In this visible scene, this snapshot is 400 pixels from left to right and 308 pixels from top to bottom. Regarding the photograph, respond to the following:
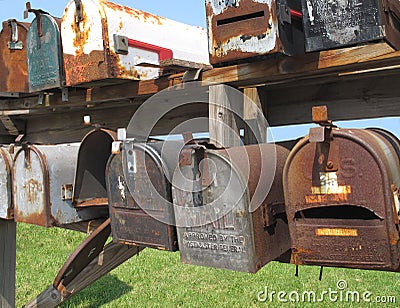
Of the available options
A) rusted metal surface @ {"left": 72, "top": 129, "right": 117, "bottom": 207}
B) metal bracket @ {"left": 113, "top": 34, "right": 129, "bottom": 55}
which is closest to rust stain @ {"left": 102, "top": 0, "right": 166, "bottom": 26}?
metal bracket @ {"left": 113, "top": 34, "right": 129, "bottom": 55}

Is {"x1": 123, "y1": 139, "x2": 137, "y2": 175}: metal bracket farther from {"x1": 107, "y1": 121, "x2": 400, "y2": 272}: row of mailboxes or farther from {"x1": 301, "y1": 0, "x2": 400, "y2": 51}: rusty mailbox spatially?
{"x1": 301, "y1": 0, "x2": 400, "y2": 51}: rusty mailbox

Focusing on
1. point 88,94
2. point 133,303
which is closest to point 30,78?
point 88,94

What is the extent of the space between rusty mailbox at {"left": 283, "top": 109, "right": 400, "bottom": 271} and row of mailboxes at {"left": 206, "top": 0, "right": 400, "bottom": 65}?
274 millimetres

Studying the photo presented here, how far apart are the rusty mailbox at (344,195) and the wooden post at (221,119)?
0.44 metres

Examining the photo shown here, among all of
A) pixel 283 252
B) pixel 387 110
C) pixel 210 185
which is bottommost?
pixel 283 252

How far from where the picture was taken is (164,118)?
2023mm

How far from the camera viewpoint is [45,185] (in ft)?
5.49

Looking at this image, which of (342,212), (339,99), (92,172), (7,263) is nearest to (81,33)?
(92,172)

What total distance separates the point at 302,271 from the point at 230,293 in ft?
3.25

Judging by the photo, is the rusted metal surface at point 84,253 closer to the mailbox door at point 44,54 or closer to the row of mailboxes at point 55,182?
the row of mailboxes at point 55,182

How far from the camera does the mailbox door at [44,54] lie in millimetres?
1940

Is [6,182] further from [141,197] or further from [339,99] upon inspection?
[339,99]

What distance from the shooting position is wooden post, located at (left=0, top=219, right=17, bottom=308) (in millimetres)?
2549

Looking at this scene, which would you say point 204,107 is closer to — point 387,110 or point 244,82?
point 244,82
